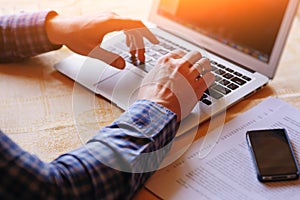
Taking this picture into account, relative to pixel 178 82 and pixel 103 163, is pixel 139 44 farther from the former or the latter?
pixel 103 163

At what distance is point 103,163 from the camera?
681mm

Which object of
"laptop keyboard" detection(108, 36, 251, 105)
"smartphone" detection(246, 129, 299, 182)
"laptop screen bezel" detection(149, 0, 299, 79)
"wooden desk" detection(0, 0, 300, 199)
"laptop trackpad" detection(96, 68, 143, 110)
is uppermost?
"laptop screen bezel" detection(149, 0, 299, 79)

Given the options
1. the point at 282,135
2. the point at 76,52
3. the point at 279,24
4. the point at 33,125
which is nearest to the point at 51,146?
the point at 33,125

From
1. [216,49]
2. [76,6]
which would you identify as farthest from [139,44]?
[76,6]

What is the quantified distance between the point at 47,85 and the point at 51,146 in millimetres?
199

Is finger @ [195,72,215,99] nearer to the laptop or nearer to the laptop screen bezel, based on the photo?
the laptop

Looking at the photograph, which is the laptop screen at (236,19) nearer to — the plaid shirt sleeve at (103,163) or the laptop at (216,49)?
the laptop at (216,49)

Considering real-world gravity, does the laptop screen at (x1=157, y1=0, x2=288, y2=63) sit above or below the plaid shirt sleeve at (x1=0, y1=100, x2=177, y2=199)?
above

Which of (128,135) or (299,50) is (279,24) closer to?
(299,50)

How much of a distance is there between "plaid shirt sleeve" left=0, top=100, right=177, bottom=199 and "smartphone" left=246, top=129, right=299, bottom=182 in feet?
0.48

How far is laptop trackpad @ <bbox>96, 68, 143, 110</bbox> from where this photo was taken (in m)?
0.91

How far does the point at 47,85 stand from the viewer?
3.20 feet

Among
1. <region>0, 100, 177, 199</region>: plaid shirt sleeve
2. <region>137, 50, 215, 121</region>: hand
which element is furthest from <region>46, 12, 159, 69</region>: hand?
<region>0, 100, 177, 199</region>: plaid shirt sleeve

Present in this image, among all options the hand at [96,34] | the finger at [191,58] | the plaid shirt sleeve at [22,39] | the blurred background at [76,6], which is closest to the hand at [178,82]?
the finger at [191,58]
